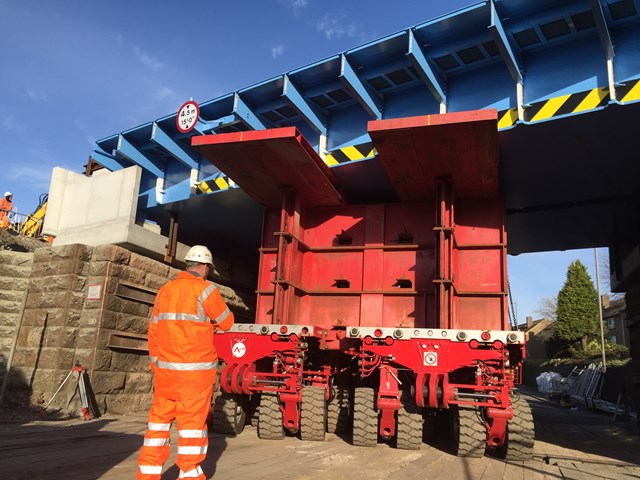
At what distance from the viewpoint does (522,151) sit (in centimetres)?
791

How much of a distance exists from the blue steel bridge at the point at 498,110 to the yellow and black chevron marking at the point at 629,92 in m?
0.01

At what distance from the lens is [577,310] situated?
37.6m

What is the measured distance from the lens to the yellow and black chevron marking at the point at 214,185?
9.94 m

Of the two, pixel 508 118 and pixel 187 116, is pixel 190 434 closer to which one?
pixel 508 118

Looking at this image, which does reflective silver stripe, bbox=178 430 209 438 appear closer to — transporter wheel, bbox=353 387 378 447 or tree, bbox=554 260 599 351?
transporter wheel, bbox=353 387 378 447

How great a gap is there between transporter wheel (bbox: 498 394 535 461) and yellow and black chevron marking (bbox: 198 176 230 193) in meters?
6.59

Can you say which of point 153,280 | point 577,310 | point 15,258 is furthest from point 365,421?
point 577,310

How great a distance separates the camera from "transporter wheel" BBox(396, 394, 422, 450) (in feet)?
20.4

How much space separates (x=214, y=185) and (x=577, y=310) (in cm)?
3565

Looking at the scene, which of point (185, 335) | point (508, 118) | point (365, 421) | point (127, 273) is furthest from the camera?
point (127, 273)

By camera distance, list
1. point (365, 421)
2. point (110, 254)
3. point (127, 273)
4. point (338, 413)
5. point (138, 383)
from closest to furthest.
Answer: point (365, 421), point (338, 413), point (110, 254), point (138, 383), point (127, 273)

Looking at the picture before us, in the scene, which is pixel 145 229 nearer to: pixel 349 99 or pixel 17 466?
pixel 349 99

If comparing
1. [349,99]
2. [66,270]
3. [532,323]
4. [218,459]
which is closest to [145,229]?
[66,270]

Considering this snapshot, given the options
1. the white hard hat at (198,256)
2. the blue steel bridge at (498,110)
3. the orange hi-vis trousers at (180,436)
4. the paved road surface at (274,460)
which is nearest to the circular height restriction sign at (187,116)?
the blue steel bridge at (498,110)
